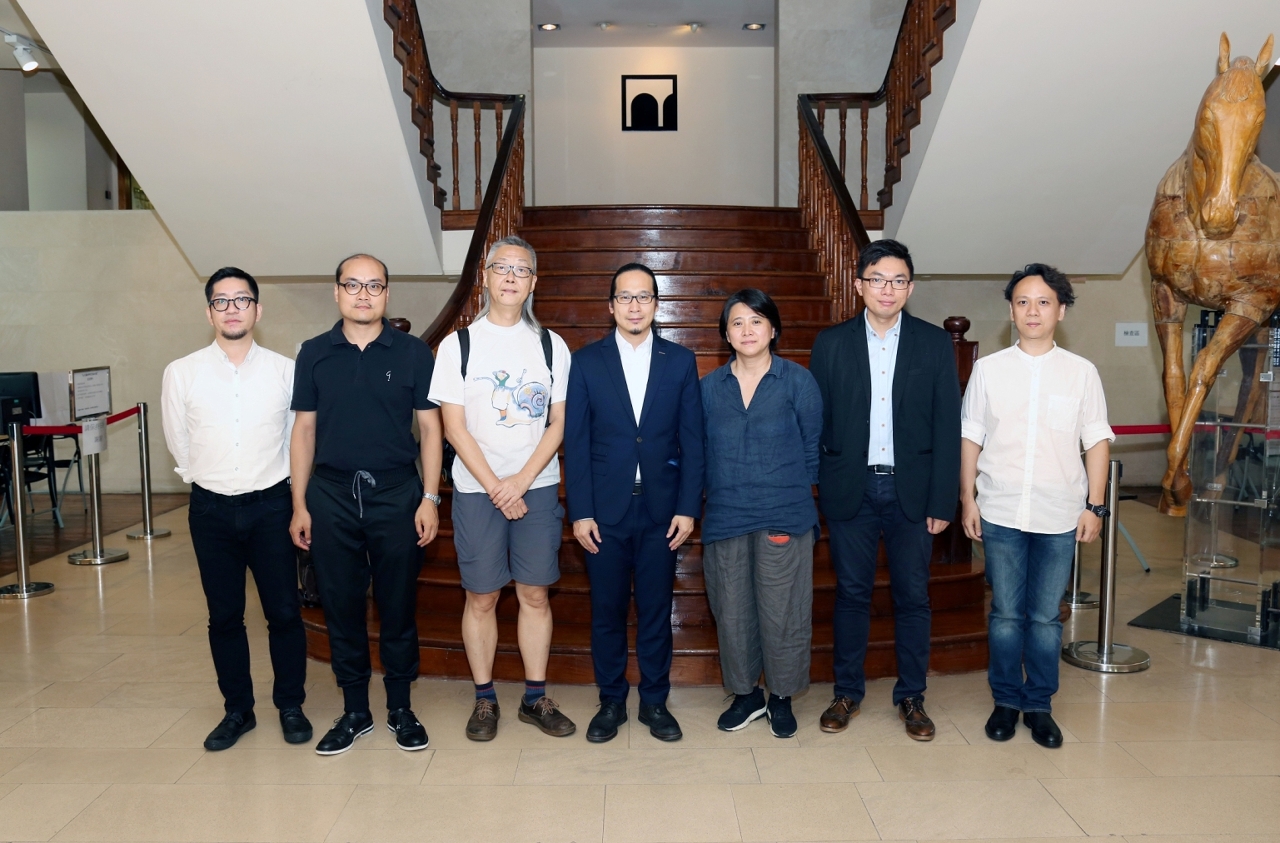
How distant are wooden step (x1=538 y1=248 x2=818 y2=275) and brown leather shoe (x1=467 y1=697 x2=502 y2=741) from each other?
3.43 m

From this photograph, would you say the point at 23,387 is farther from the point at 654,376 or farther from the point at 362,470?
the point at 654,376

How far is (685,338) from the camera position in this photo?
568 centimetres

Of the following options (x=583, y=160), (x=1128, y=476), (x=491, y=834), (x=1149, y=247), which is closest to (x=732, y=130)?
(x=583, y=160)

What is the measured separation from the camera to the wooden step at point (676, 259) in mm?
6219

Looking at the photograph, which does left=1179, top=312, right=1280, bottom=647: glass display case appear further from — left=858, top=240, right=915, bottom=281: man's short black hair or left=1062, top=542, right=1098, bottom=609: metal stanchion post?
left=858, top=240, right=915, bottom=281: man's short black hair

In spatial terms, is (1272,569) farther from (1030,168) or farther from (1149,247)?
(1030,168)

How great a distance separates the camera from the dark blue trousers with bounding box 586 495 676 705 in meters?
3.10

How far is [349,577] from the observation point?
3.10 meters

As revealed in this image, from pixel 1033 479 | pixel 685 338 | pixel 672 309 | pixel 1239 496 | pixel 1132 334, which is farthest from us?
pixel 1132 334

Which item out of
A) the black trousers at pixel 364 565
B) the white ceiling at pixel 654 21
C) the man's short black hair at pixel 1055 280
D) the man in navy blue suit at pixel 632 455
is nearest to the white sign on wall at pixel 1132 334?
the white ceiling at pixel 654 21

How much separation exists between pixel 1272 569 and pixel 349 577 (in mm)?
3844

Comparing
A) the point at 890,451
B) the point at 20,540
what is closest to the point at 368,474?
the point at 890,451

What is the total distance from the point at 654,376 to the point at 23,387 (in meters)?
5.29

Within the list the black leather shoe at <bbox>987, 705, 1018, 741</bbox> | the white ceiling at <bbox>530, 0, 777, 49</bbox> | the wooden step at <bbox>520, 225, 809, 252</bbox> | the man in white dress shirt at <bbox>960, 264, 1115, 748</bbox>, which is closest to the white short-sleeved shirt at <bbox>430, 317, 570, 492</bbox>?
the man in white dress shirt at <bbox>960, 264, 1115, 748</bbox>
